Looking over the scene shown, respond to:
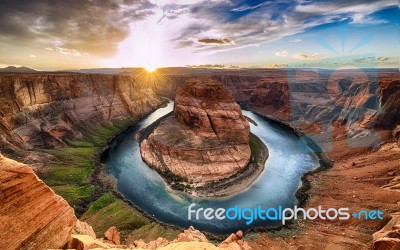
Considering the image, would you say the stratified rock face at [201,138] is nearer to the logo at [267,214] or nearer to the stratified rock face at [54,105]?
the logo at [267,214]

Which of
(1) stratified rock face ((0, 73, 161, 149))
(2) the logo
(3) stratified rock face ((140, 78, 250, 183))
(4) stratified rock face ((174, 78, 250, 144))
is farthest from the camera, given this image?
(4) stratified rock face ((174, 78, 250, 144))

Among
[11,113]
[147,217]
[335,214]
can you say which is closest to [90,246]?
[147,217]

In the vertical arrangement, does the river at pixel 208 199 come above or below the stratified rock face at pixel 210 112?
below

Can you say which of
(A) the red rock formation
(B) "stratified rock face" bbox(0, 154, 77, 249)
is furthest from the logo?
(B) "stratified rock face" bbox(0, 154, 77, 249)

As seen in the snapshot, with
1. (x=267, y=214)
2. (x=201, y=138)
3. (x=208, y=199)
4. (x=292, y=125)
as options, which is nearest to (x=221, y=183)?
(x=208, y=199)

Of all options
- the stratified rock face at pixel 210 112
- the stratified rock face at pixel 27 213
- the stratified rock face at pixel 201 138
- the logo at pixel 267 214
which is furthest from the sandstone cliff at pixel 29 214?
the stratified rock face at pixel 210 112

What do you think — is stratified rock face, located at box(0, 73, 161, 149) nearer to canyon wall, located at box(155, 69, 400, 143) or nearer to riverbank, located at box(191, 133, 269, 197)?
riverbank, located at box(191, 133, 269, 197)

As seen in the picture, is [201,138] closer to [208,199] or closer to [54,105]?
[208,199]
